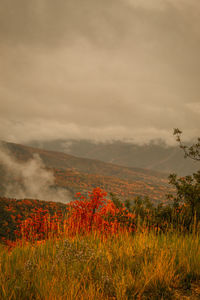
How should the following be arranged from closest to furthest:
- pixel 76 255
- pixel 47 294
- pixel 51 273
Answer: pixel 47 294 → pixel 51 273 → pixel 76 255

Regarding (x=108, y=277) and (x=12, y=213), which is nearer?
(x=108, y=277)

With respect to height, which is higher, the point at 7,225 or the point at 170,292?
the point at 170,292

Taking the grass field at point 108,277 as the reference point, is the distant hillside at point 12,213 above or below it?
below

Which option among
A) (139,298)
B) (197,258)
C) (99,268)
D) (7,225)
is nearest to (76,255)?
(99,268)

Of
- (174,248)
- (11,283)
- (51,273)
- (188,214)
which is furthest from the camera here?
(188,214)

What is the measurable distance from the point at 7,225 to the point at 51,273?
91.8 metres

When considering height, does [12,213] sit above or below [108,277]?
below

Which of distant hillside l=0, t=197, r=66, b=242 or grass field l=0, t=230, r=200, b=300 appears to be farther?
distant hillside l=0, t=197, r=66, b=242

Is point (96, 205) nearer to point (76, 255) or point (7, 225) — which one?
point (76, 255)

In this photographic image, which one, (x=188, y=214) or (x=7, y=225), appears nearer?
(x=188, y=214)

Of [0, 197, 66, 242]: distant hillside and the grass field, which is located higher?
the grass field

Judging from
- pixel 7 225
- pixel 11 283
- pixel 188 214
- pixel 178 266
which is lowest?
pixel 7 225

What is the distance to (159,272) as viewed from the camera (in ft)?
11.3

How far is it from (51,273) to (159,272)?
68.2 inches
